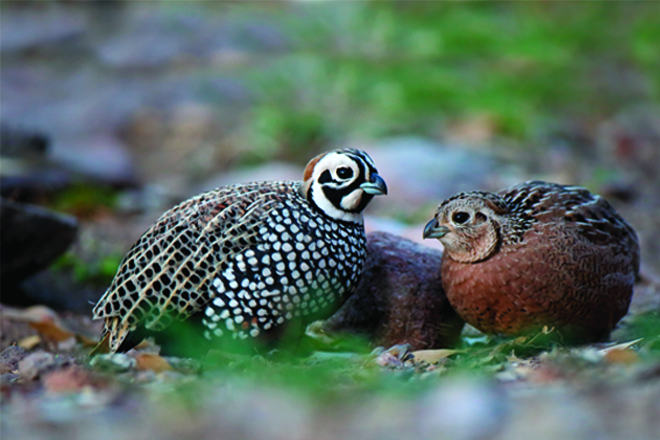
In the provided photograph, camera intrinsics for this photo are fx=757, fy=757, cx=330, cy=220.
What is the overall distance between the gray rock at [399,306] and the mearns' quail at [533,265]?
0.28 meters

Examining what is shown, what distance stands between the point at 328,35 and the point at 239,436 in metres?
15.8

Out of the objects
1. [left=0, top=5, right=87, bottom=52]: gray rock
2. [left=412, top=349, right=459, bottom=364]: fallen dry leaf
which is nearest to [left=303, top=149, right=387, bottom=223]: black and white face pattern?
[left=412, top=349, right=459, bottom=364]: fallen dry leaf

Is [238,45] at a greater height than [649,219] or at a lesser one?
greater

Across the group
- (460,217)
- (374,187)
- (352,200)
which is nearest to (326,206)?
(352,200)

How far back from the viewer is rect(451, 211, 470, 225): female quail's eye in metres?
3.74

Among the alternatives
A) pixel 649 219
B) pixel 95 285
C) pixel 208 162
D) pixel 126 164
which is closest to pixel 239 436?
pixel 95 285

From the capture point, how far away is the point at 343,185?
374 cm

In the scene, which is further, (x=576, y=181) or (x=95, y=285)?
(x=576, y=181)

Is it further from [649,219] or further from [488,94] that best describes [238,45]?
[649,219]

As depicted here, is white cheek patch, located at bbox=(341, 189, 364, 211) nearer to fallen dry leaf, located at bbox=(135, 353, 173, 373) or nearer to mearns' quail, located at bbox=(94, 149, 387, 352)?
mearns' quail, located at bbox=(94, 149, 387, 352)

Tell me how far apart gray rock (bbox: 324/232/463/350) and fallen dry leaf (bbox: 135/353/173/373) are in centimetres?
135

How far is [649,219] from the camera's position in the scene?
25.6 ft

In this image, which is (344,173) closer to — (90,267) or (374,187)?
(374,187)

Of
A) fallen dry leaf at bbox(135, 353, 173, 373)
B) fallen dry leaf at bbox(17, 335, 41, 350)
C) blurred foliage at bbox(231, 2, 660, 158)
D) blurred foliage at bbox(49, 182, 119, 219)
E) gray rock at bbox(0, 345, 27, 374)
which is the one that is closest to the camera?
fallen dry leaf at bbox(135, 353, 173, 373)
